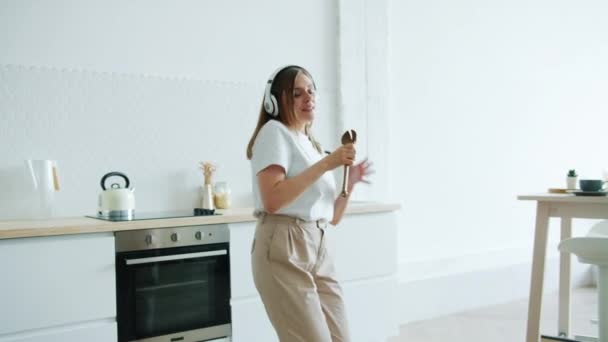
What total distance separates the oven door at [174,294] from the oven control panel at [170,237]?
3 centimetres

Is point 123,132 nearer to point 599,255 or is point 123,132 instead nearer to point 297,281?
point 297,281

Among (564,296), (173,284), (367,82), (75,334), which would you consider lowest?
(564,296)

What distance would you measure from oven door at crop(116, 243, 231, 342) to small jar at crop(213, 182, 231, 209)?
50 cm

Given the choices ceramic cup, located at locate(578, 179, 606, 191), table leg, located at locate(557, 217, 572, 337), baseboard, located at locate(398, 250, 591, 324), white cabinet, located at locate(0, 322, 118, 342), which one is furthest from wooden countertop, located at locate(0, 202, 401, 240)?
table leg, located at locate(557, 217, 572, 337)

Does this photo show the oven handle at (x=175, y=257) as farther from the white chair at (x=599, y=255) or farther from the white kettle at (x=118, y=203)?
the white chair at (x=599, y=255)

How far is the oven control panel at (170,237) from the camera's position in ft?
7.55

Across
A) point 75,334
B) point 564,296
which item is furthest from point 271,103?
point 564,296

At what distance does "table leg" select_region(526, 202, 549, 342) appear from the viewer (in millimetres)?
2809

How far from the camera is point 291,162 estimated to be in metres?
1.63

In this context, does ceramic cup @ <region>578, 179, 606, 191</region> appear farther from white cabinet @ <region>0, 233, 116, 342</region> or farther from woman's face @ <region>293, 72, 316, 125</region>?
white cabinet @ <region>0, 233, 116, 342</region>

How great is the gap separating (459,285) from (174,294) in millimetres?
2370

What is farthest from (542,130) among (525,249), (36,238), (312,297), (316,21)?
(36,238)

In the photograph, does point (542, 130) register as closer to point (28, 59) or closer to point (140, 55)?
point (140, 55)

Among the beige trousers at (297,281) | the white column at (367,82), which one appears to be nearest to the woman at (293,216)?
the beige trousers at (297,281)
